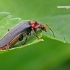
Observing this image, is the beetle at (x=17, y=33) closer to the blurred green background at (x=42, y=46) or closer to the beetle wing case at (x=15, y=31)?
the beetle wing case at (x=15, y=31)

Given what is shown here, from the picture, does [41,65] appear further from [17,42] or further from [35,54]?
[17,42]

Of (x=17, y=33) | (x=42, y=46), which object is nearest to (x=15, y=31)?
(x=17, y=33)

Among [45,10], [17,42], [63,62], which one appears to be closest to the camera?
[17,42]

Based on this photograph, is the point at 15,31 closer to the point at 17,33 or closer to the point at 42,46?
the point at 17,33

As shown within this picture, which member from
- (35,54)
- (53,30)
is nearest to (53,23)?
(53,30)

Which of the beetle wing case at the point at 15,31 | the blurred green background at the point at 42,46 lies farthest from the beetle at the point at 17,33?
the blurred green background at the point at 42,46

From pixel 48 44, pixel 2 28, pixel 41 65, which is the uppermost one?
pixel 2 28

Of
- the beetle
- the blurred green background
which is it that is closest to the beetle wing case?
the beetle

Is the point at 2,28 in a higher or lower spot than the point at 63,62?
higher
